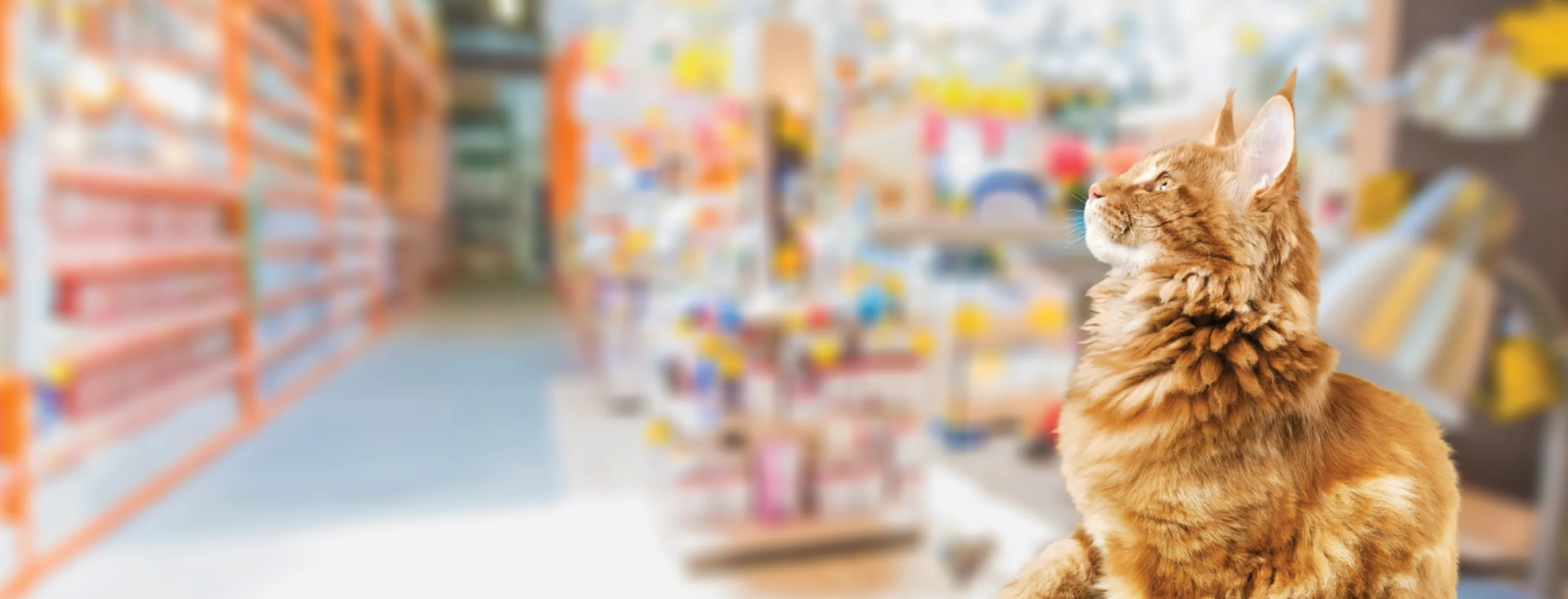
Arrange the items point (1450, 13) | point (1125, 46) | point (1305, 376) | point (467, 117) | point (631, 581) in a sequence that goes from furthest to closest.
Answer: point (467, 117)
point (1125, 46)
point (631, 581)
point (1450, 13)
point (1305, 376)

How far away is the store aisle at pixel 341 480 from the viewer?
221 cm

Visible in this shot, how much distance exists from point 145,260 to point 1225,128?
353 centimetres

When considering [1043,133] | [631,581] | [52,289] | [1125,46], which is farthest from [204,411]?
[1125,46]

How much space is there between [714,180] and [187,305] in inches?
91.8

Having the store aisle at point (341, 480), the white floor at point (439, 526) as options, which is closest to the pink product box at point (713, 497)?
the white floor at point (439, 526)

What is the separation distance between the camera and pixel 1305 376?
0.58 ft

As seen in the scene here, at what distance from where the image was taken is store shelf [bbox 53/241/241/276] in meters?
2.34

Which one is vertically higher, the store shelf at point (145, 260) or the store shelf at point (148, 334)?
the store shelf at point (145, 260)

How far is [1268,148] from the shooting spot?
0.14m

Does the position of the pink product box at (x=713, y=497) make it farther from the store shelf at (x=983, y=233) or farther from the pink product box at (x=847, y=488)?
the store shelf at (x=983, y=233)

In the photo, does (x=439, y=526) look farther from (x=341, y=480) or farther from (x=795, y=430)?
(x=795, y=430)

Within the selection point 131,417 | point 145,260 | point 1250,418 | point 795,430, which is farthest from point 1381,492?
point 145,260

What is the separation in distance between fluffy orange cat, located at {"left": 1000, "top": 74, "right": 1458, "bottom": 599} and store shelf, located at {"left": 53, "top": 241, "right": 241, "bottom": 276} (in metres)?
2.94

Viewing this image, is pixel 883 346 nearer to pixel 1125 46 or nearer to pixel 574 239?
pixel 1125 46
